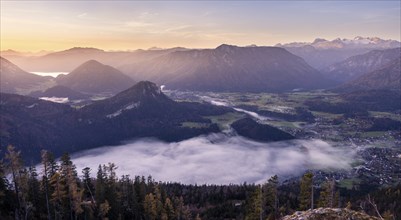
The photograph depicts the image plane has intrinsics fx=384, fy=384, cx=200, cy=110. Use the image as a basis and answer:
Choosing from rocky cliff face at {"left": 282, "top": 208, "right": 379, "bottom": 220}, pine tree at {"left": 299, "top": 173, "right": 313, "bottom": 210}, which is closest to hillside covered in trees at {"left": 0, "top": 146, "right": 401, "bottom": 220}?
pine tree at {"left": 299, "top": 173, "right": 313, "bottom": 210}

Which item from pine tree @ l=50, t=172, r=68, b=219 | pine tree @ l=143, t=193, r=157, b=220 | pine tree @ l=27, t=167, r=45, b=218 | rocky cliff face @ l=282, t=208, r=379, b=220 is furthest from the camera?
pine tree @ l=143, t=193, r=157, b=220

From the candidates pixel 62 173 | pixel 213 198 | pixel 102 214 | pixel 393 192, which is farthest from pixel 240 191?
pixel 62 173

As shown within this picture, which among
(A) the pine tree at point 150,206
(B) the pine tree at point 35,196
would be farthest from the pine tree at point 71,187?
(A) the pine tree at point 150,206

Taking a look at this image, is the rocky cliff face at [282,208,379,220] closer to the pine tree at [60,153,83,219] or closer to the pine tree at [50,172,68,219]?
the pine tree at [50,172,68,219]

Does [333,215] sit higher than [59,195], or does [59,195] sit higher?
[333,215]

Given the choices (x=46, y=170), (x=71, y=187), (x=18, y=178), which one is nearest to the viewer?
(x=71, y=187)

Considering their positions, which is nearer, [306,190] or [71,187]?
[71,187]

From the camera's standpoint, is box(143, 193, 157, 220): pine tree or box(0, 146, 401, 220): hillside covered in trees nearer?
box(0, 146, 401, 220): hillside covered in trees

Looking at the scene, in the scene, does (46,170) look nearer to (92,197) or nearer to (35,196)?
(35,196)

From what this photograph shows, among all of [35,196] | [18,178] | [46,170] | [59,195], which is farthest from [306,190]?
[18,178]

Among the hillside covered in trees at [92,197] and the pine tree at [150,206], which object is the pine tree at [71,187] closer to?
the hillside covered in trees at [92,197]

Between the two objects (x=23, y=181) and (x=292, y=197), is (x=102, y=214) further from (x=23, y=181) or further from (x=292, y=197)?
(x=292, y=197)
